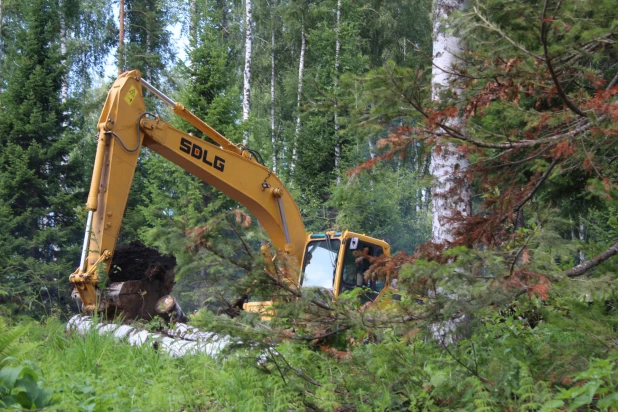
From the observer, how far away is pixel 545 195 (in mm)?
5090

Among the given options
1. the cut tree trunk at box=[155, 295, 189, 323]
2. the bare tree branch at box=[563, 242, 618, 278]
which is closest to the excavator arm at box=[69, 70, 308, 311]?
the cut tree trunk at box=[155, 295, 189, 323]

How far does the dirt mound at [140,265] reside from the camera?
8273mm

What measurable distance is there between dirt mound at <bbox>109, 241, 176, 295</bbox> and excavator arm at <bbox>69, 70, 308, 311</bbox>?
0.98 metres

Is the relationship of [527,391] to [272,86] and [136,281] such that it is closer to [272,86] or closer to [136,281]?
[136,281]

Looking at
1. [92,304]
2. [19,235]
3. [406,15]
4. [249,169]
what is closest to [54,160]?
[19,235]

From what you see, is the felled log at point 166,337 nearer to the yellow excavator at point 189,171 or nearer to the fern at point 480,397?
the yellow excavator at point 189,171

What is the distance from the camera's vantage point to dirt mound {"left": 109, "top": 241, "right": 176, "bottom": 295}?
27.1 ft

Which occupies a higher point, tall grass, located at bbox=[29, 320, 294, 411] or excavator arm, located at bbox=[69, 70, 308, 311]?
excavator arm, located at bbox=[69, 70, 308, 311]

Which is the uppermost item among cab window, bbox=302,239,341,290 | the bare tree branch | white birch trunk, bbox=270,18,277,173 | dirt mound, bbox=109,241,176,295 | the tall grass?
white birch trunk, bbox=270,18,277,173

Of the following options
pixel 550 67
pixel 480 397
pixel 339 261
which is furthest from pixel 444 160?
pixel 339 261

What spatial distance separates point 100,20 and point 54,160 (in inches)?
443

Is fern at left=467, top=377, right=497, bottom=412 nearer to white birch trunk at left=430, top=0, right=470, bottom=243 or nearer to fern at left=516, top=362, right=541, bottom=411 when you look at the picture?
fern at left=516, top=362, right=541, bottom=411

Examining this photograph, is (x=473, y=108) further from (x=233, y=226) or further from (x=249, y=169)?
(x=249, y=169)

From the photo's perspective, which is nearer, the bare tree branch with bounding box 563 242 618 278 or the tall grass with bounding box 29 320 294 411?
the tall grass with bounding box 29 320 294 411
